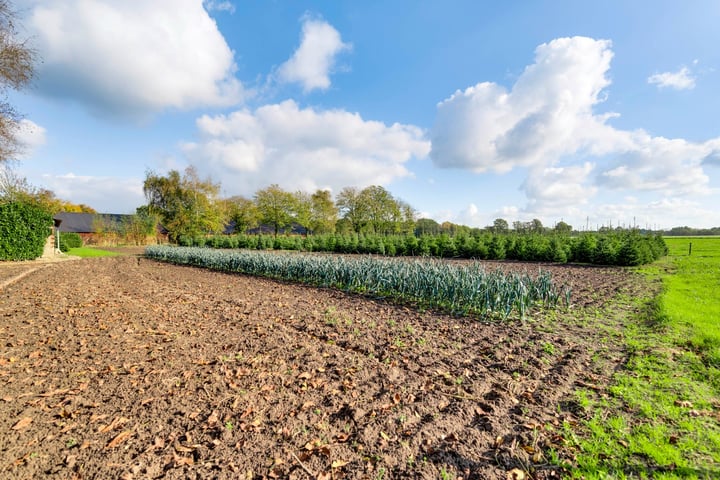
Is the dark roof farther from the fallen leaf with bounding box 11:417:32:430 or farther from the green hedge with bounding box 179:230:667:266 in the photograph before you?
the fallen leaf with bounding box 11:417:32:430

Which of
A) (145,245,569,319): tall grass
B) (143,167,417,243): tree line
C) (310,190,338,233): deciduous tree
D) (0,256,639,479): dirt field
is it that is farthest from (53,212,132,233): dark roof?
(0,256,639,479): dirt field

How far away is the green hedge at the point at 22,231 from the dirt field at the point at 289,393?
16.8 metres

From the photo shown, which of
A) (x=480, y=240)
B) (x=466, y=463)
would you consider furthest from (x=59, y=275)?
(x=480, y=240)

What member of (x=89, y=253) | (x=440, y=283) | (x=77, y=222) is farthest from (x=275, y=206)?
(x=440, y=283)

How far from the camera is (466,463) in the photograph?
2408mm

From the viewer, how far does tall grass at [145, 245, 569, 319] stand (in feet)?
21.1

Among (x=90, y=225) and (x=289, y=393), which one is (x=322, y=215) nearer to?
(x=90, y=225)

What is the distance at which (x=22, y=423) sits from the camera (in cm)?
283

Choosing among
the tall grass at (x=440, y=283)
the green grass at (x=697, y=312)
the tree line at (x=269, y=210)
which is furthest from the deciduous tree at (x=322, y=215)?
the green grass at (x=697, y=312)

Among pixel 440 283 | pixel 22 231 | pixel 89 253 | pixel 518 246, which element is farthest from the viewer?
pixel 89 253

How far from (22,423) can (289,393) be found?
2.39 metres

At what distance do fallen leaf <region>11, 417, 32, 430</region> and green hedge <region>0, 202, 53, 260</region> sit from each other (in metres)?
21.8

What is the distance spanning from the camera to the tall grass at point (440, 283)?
6.44m

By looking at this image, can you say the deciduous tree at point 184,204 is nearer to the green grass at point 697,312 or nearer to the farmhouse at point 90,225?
the farmhouse at point 90,225
